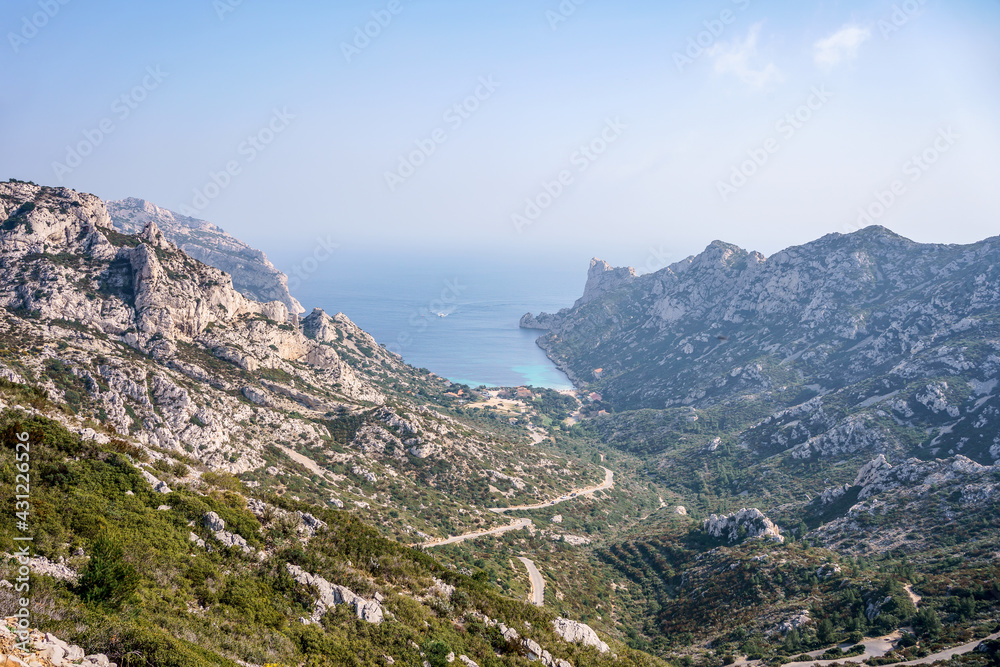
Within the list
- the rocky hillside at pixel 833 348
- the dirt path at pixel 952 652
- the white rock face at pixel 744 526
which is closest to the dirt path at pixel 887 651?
the dirt path at pixel 952 652

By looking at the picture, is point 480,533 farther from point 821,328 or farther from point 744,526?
point 821,328

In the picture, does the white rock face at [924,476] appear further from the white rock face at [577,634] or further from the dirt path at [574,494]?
the white rock face at [577,634]

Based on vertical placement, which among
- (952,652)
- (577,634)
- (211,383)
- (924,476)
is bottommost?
(577,634)

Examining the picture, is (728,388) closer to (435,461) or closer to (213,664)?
(435,461)

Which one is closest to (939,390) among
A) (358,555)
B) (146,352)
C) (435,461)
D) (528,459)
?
(528,459)

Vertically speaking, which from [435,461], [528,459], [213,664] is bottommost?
[213,664]

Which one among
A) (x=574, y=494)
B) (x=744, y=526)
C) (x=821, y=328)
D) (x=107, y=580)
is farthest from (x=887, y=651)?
(x=821, y=328)
